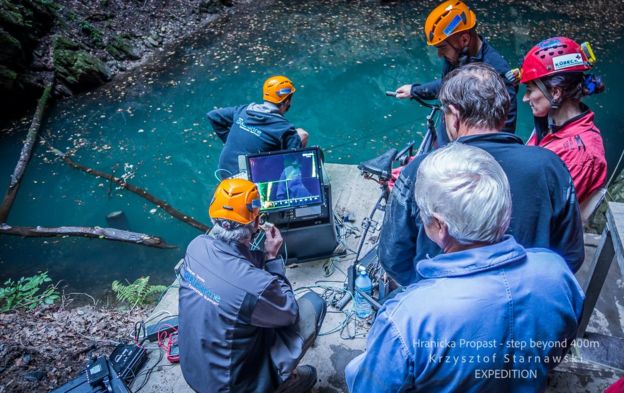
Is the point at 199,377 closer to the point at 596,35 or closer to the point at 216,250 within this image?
the point at 216,250

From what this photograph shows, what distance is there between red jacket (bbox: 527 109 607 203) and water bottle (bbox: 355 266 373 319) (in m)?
1.83

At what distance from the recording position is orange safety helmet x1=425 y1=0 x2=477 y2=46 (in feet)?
10.6

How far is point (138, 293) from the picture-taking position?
15.6 feet

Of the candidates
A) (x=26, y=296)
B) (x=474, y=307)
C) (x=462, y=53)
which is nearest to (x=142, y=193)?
(x=26, y=296)

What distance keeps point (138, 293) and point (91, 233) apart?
1676 mm

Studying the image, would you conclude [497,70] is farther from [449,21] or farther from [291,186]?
[291,186]

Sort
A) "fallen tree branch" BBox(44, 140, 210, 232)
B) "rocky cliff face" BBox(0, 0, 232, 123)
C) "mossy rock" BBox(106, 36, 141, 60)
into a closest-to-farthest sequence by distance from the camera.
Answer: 1. "fallen tree branch" BBox(44, 140, 210, 232)
2. "rocky cliff face" BBox(0, 0, 232, 123)
3. "mossy rock" BBox(106, 36, 141, 60)

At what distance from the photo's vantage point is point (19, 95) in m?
8.62

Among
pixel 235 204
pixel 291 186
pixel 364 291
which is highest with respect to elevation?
pixel 235 204

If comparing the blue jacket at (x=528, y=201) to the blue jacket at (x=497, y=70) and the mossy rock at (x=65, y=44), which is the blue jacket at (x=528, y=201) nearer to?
the blue jacket at (x=497, y=70)

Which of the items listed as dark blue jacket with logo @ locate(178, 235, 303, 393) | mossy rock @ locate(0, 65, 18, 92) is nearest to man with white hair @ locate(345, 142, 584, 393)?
dark blue jacket with logo @ locate(178, 235, 303, 393)

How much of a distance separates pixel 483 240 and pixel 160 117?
27.1ft

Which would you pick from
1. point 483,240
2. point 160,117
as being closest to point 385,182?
point 483,240

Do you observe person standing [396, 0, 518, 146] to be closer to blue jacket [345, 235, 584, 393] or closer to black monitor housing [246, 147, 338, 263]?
black monitor housing [246, 147, 338, 263]
